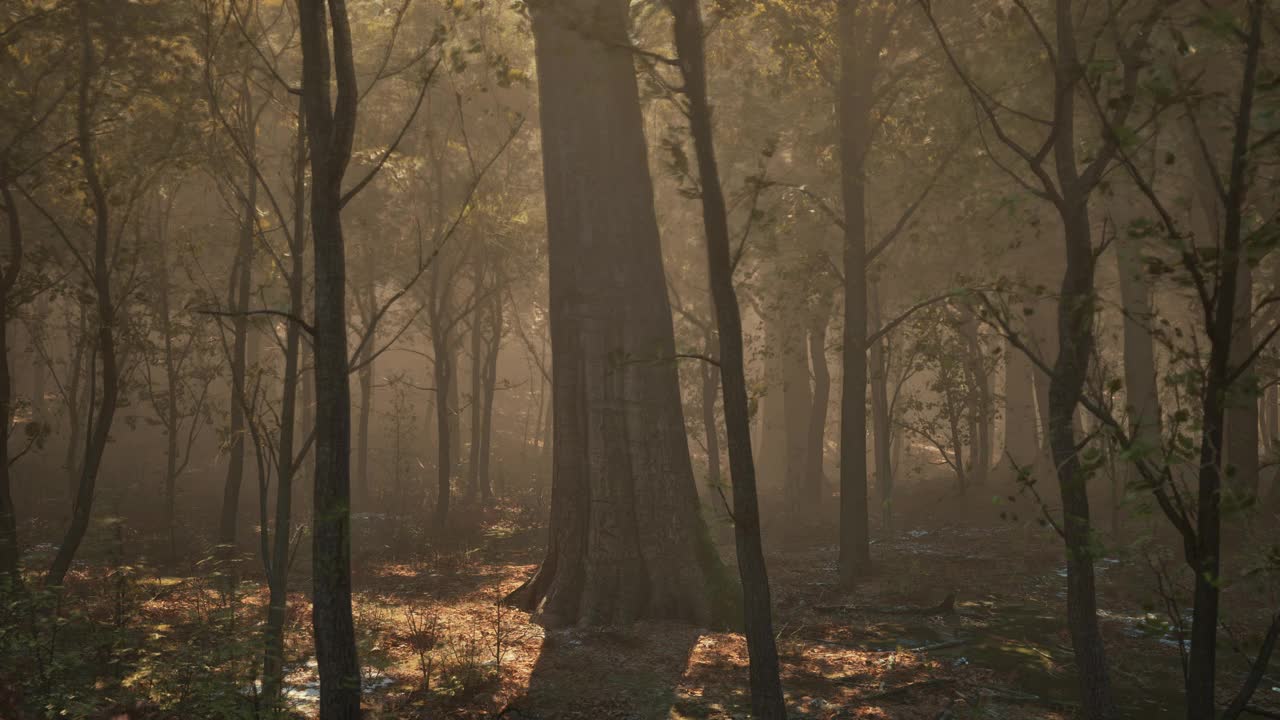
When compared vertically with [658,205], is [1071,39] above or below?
below

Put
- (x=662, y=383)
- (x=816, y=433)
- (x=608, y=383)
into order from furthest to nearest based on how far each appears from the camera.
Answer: (x=816, y=433) → (x=662, y=383) → (x=608, y=383)

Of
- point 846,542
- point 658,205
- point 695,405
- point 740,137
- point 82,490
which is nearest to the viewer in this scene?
point 82,490

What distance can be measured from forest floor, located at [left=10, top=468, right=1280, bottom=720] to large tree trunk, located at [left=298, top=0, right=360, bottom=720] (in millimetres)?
1608

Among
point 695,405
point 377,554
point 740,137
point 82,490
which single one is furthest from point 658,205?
point 82,490

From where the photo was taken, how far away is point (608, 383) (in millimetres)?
10719

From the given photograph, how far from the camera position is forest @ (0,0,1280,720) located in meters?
5.04

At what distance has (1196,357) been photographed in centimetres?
333

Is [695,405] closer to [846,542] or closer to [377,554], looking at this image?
[377,554]

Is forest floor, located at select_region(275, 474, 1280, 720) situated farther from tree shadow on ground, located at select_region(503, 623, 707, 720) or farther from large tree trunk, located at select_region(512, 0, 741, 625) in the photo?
large tree trunk, located at select_region(512, 0, 741, 625)

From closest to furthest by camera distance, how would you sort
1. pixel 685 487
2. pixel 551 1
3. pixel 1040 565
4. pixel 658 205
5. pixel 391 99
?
pixel 551 1
pixel 685 487
pixel 1040 565
pixel 391 99
pixel 658 205

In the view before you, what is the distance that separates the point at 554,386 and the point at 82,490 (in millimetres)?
5329

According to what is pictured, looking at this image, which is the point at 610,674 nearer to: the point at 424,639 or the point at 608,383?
the point at 424,639

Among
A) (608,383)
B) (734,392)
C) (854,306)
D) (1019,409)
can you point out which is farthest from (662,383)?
(1019,409)

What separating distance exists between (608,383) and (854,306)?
14.9 feet
